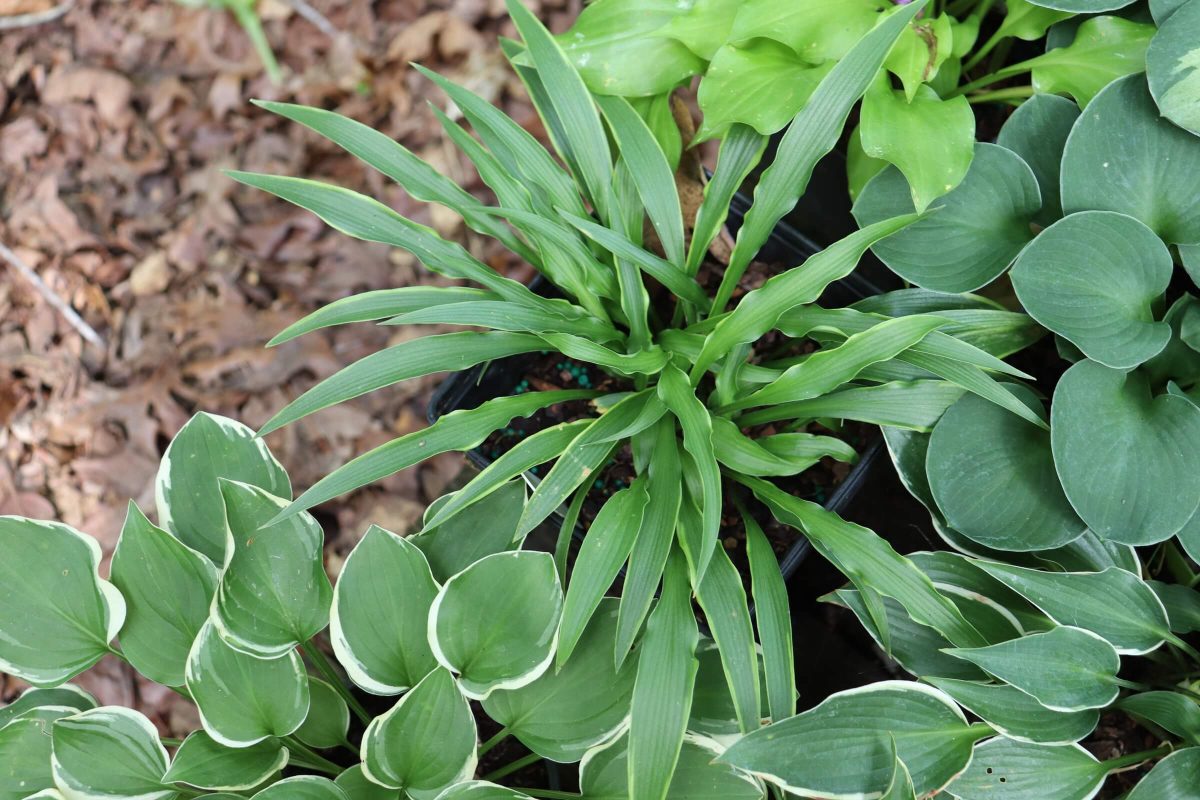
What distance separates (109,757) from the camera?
33.4 inches

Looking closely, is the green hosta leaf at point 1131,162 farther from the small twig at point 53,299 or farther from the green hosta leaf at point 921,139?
the small twig at point 53,299

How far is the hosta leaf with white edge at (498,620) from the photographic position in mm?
825

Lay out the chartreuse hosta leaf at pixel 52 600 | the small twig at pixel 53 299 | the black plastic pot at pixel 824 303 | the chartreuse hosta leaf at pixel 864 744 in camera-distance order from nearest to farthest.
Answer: the chartreuse hosta leaf at pixel 864 744
the chartreuse hosta leaf at pixel 52 600
the black plastic pot at pixel 824 303
the small twig at pixel 53 299

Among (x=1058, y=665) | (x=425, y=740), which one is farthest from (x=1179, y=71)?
(x=425, y=740)

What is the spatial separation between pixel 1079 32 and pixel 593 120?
56 centimetres

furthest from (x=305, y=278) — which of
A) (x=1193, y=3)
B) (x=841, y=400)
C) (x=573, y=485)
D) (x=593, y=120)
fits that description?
(x=1193, y=3)

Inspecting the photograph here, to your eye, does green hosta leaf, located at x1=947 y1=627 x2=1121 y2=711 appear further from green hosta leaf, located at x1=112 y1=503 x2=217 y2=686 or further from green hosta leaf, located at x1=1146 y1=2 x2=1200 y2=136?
green hosta leaf, located at x1=112 y1=503 x2=217 y2=686

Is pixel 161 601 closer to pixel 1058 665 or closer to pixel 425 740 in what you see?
pixel 425 740

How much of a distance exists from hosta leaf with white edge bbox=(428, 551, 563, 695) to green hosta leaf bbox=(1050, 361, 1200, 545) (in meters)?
0.49

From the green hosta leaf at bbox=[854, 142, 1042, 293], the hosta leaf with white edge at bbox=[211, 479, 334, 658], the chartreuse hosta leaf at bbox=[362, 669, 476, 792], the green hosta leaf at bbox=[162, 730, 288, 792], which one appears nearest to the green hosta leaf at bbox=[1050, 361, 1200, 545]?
the green hosta leaf at bbox=[854, 142, 1042, 293]

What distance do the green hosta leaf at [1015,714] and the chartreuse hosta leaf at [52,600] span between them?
81 centimetres

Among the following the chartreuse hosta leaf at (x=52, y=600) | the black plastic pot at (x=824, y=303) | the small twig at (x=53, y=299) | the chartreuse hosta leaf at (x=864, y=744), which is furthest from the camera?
the small twig at (x=53, y=299)

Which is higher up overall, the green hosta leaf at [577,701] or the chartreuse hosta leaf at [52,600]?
the chartreuse hosta leaf at [52,600]

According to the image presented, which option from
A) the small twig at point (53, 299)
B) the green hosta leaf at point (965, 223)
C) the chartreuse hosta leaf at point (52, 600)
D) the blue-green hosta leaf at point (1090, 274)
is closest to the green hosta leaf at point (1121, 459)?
the blue-green hosta leaf at point (1090, 274)
